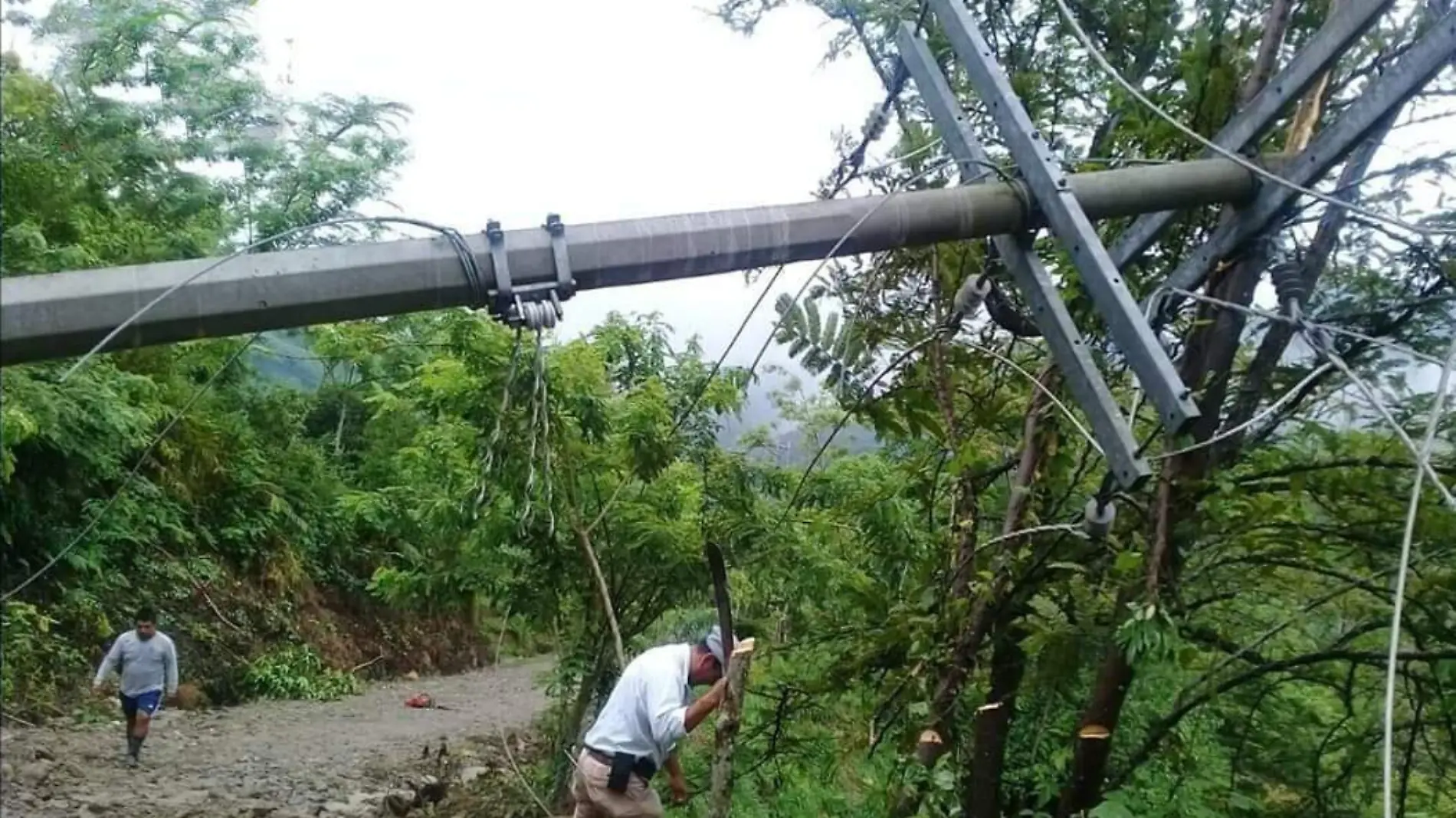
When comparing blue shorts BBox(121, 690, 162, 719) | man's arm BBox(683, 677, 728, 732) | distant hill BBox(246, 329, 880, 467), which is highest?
distant hill BBox(246, 329, 880, 467)

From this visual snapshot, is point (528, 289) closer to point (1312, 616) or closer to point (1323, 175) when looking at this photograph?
point (1323, 175)

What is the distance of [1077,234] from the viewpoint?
8.70 ft

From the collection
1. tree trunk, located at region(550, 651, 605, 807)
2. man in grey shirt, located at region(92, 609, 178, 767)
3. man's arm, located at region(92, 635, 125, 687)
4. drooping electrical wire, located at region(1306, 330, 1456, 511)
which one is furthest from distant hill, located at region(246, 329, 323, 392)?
drooping electrical wire, located at region(1306, 330, 1456, 511)

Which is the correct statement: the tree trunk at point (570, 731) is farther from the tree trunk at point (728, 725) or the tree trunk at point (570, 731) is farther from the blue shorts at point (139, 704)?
the tree trunk at point (728, 725)

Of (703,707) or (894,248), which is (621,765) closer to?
(703,707)

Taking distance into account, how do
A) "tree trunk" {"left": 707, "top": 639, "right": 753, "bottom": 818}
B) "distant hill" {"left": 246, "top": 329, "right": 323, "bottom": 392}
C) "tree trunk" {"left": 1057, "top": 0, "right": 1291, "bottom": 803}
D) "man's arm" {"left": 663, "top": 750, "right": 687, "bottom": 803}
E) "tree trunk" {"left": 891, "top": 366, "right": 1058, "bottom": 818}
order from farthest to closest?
"distant hill" {"left": 246, "top": 329, "right": 323, "bottom": 392}
"man's arm" {"left": 663, "top": 750, "right": 687, "bottom": 803}
"tree trunk" {"left": 891, "top": 366, "right": 1058, "bottom": 818}
"tree trunk" {"left": 1057, "top": 0, "right": 1291, "bottom": 803}
"tree trunk" {"left": 707, "top": 639, "right": 753, "bottom": 818}

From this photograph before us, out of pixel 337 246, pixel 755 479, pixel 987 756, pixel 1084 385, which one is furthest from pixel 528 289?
pixel 755 479

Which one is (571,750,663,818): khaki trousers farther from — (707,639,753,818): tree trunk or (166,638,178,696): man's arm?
(166,638,178,696): man's arm

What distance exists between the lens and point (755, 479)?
6820mm

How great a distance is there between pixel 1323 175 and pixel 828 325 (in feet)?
6.86

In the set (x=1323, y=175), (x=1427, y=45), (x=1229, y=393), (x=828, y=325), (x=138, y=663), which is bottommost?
(x=138, y=663)

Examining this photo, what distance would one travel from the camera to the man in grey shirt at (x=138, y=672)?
25.7 feet

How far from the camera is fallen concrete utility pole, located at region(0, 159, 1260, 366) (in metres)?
2.09

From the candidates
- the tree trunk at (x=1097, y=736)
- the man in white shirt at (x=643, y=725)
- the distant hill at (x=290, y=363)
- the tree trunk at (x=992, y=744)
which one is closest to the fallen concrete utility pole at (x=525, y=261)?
the tree trunk at (x=1097, y=736)
